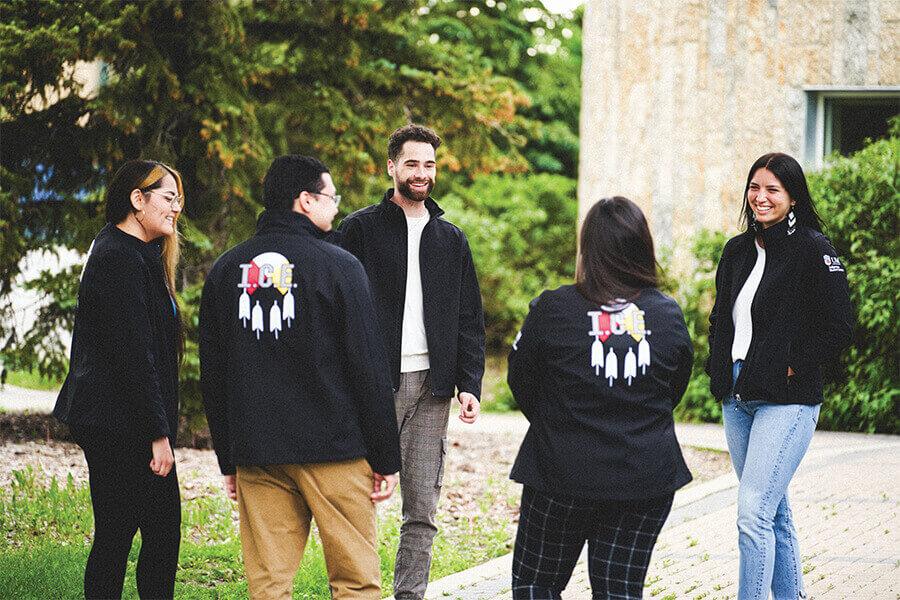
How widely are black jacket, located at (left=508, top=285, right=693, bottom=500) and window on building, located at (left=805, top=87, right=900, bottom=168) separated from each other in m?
10.6

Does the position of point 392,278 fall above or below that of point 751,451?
above

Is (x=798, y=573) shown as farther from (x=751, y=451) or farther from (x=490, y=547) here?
(x=490, y=547)

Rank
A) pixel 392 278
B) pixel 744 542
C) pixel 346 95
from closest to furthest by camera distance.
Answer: pixel 744 542, pixel 392 278, pixel 346 95

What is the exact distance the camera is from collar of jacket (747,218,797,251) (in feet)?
16.1

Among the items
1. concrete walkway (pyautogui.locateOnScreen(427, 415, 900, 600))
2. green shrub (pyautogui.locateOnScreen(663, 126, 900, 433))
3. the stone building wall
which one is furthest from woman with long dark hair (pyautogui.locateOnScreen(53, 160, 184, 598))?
the stone building wall

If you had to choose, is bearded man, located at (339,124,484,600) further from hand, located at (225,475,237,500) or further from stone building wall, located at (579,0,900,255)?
stone building wall, located at (579,0,900,255)

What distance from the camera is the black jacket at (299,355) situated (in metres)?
3.99

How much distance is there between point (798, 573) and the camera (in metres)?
5.08

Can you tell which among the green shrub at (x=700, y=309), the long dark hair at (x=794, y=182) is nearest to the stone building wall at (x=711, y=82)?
the green shrub at (x=700, y=309)

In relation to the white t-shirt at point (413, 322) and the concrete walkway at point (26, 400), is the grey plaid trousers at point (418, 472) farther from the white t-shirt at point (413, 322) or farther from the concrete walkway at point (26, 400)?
the concrete walkway at point (26, 400)

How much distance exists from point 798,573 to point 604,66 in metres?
11.1

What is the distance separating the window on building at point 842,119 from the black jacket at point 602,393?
10.6 m

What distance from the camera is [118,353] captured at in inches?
172

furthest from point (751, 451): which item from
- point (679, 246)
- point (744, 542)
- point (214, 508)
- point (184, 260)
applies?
point (679, 246)
